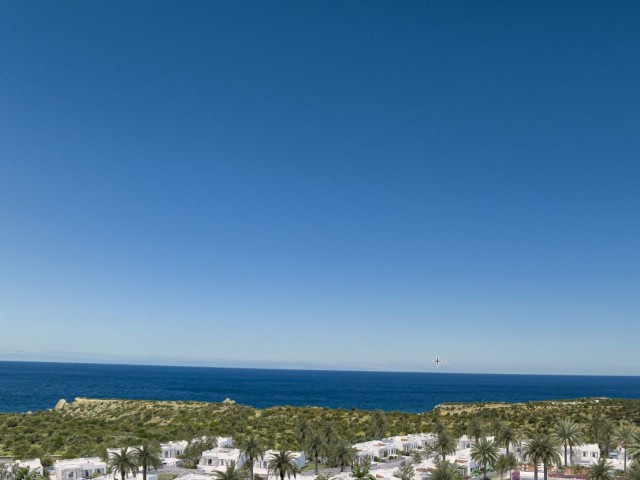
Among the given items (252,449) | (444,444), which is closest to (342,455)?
(252,449)

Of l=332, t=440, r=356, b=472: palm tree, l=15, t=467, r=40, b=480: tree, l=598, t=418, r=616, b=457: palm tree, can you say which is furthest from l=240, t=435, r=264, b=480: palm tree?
l=598, t=418, r=616, b=457: palm tree

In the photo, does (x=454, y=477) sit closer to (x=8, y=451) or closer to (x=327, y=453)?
(x=327, y=453)

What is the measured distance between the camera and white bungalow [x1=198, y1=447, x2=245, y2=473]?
7450 centimetres

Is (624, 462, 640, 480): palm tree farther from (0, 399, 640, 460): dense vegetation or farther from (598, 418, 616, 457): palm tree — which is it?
(0, 399, 640, 460): dense vegetation

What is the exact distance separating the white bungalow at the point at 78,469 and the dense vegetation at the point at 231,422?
8.12 ft

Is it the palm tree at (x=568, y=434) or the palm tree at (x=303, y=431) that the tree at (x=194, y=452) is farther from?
the palm tree at (x=568, y=434)

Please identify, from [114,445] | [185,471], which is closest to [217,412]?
[114,445]

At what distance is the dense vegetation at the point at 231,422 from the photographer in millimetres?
88438

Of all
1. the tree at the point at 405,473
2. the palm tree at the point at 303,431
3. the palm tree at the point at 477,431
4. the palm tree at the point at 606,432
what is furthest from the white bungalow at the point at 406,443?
the palm tree at the point at 606,432

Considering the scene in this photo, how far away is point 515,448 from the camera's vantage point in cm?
8931

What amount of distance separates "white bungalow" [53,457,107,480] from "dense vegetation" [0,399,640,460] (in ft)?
8.12

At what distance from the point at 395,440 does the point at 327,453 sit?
20.8 meters

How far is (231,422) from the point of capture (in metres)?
113

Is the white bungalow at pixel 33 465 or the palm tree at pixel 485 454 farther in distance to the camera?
the white bungalow at pixel 33 465
